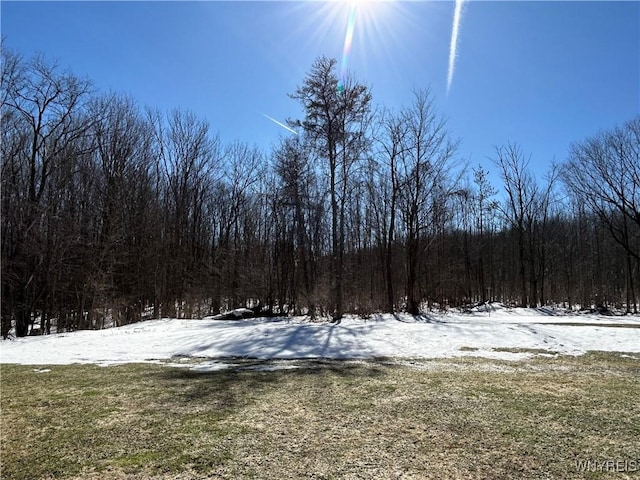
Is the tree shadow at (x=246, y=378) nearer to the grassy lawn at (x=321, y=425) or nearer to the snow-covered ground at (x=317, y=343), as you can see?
the grassy lawn at (x=321, y=425)

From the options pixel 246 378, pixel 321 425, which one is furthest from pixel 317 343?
pixel 321 425

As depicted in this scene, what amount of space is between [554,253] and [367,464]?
36487 millimetres

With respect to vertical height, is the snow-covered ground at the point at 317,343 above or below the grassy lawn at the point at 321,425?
below

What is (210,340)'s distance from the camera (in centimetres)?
1039

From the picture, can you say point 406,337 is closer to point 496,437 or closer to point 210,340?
point 210,340

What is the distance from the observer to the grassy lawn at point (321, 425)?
294 cm

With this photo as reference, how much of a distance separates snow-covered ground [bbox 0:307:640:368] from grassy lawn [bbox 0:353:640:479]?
2055 millimetres

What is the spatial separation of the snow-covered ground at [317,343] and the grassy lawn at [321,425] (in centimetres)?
205

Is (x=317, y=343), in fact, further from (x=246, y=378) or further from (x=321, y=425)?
(x=321, y=425)

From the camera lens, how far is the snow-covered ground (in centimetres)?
845

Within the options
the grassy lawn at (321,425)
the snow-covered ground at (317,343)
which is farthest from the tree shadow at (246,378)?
the snow-covered ground at (317,343)

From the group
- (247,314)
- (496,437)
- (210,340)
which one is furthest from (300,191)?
(496,437)

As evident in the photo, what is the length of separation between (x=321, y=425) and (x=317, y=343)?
604cm

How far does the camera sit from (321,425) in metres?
3.88
